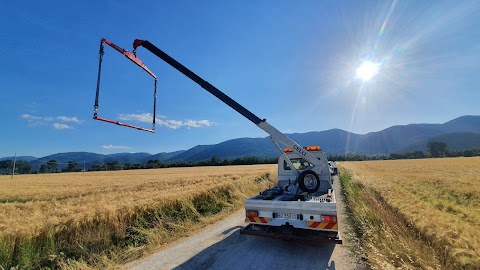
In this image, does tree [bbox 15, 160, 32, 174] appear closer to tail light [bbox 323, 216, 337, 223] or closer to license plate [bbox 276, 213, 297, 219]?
license plate [bbox 276, 213, 297, 219]

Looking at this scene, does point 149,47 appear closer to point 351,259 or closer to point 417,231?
point 351,259

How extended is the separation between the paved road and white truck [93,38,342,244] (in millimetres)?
434

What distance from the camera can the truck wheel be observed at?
7.71 meters

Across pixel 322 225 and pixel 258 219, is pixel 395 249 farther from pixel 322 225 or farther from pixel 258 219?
pixel 258 219

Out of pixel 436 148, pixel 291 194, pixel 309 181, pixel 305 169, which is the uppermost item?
pixel 436 148

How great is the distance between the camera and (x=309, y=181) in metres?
7.89

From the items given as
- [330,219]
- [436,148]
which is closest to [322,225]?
[330,219]

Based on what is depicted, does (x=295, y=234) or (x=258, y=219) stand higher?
(x=258, y=219)

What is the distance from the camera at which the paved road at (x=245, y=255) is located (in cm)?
551

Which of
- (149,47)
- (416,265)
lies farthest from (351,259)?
(149,47)

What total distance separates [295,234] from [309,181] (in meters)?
2.05

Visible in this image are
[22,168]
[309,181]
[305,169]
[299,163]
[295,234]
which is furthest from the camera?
[22,168]

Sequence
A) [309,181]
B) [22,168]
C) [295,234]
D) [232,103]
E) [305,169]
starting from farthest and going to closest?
[22,168], [232,103], [305,169], [309,181], [295,234]

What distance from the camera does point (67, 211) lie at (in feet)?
25.8
